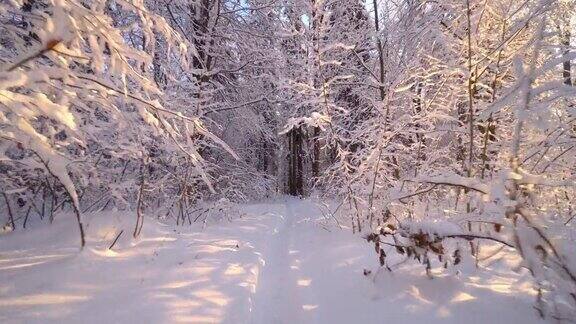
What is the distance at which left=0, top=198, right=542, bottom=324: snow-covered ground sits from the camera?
2971mm

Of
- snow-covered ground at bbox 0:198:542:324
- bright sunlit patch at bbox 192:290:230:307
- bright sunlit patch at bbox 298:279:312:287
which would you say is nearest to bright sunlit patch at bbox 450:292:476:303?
snow-covered ground at bbox 0:198:542:324

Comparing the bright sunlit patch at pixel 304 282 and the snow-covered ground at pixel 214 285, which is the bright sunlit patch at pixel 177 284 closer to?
the snow-covered ground at pixel 214 285

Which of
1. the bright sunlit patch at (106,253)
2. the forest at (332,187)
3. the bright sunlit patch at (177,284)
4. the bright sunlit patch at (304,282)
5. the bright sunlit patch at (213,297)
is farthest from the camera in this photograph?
the bright sunlit patch at (304,282)

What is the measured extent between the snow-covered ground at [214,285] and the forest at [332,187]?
0.07 feet

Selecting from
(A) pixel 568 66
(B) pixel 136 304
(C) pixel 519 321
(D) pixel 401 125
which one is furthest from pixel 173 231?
(A) pixel 568 66

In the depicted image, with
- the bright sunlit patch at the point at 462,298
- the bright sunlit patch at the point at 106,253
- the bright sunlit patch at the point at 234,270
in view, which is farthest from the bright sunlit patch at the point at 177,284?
the bright sunlit patch at the point at 462,298

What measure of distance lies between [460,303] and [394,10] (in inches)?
200

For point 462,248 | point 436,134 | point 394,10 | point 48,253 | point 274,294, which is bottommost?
point 274,294

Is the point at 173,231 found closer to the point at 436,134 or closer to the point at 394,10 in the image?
the point at 436,134

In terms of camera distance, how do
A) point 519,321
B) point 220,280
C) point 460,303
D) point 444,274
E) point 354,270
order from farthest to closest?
point 354,270
point 220,280
point 444,274
point 460,303
point 519,321

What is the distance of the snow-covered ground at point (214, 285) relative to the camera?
117 inches

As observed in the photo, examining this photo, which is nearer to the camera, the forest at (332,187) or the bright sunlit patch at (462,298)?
the forest at (332,187)

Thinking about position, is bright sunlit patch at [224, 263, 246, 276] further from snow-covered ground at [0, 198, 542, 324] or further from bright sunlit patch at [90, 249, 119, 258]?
bright sunlit patch at [90, 249, 119, 258]

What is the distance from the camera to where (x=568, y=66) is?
3348mm
